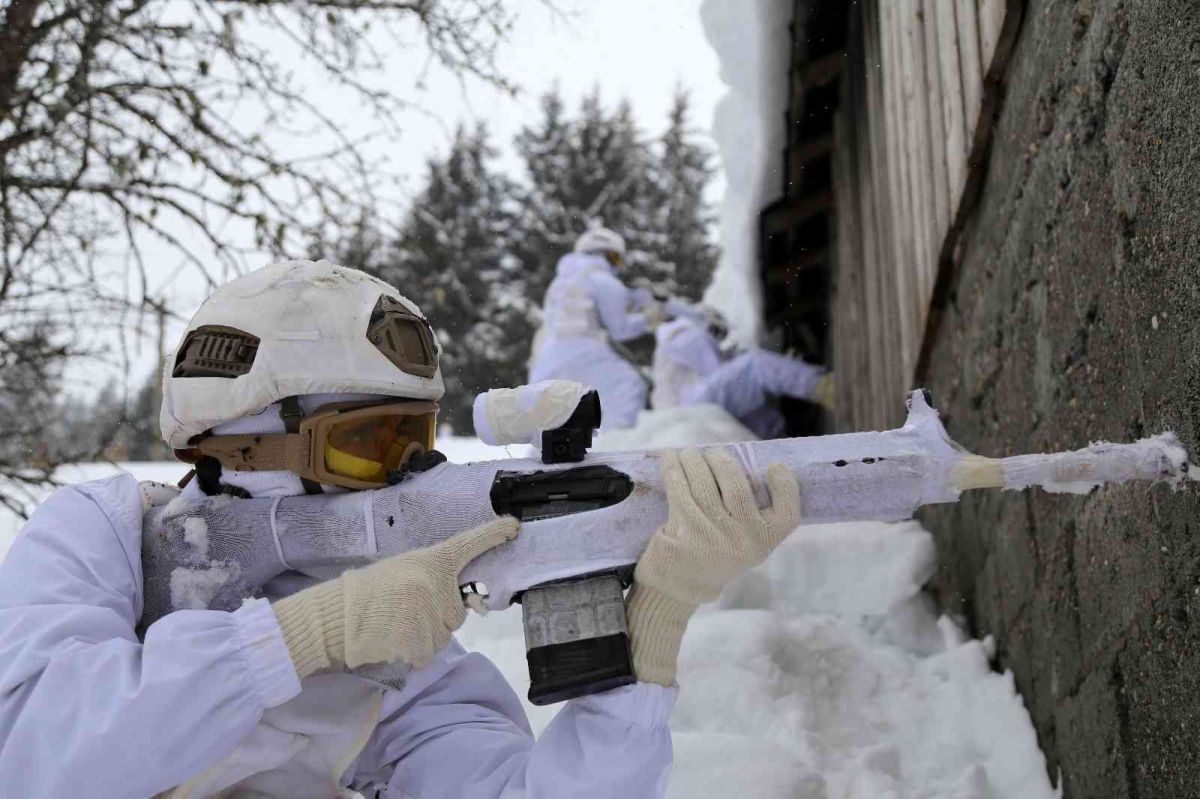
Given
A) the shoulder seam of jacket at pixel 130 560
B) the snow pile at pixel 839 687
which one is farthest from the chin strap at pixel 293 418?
the snow pile at pixel 839 687

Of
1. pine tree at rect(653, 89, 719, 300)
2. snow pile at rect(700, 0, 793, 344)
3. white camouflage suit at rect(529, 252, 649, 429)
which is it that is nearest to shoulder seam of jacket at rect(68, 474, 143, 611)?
snow pile at rect(700, 0, 793, 344)

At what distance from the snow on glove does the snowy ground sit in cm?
48

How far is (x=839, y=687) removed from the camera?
9.23 ft

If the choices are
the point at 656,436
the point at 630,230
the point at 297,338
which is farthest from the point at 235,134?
the point at 630,230

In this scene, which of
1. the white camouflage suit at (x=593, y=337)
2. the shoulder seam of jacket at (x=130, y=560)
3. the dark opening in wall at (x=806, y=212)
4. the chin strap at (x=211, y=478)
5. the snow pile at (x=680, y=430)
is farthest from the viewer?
the white camouflage suit at (x=593, y=337)

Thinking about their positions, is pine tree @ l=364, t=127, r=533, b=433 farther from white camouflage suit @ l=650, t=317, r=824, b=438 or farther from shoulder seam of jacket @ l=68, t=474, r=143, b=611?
shoulder seam of jacket @ l=68, t=474, r=143, b=611

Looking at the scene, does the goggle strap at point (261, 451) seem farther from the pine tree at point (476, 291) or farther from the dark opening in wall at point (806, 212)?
the pine tree at point (476, 291)

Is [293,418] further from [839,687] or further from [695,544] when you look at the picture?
[839,687]

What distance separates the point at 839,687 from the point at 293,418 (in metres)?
1.82

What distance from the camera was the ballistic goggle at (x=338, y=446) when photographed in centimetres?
173

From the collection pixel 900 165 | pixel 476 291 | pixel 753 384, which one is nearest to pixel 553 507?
pixel 900 165

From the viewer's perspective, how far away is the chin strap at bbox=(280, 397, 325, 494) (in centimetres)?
175

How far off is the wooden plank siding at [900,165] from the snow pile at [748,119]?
0.37 metres

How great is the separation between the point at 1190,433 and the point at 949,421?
6.79 feet
